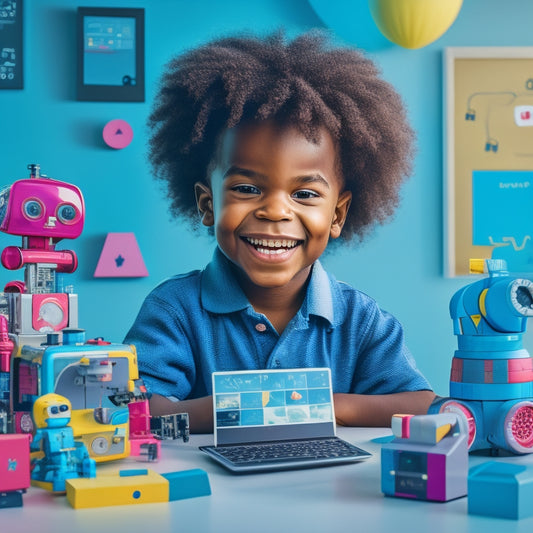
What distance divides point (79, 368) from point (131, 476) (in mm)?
148

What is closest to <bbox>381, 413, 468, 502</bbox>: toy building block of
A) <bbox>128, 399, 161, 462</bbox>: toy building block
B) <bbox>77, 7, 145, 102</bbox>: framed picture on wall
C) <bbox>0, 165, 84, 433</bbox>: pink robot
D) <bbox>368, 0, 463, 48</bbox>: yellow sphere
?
<bbox>128, 399, 161, 462</bbox>: toy building block

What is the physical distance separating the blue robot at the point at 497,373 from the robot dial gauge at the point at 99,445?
14.1 inches

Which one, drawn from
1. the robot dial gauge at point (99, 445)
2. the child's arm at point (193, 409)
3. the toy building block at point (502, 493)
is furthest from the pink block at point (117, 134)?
the toy building block at point (502, 493)

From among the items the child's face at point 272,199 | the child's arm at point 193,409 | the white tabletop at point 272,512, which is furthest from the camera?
the child's face at point 272,199

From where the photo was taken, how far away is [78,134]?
2104 millimetres

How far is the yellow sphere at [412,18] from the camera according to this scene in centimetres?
181

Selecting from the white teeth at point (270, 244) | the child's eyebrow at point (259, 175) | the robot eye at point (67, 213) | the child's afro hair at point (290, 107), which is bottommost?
the white teeth at point (270, 244)

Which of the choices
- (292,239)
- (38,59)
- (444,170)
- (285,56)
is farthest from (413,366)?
(38,59)

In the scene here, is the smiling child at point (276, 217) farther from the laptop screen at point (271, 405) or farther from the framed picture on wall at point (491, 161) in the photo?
the framed picture on wall at point (491, 161)

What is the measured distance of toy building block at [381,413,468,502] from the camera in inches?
27.8

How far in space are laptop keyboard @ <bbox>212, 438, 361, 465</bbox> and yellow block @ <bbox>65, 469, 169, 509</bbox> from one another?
0.13 metres

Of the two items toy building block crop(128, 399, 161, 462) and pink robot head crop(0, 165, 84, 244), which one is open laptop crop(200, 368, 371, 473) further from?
pink robot head crop(0, 165, 84, 244)

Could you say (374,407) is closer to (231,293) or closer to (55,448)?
(231,293)

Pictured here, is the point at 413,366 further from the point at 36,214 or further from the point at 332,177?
the point at 36,214
